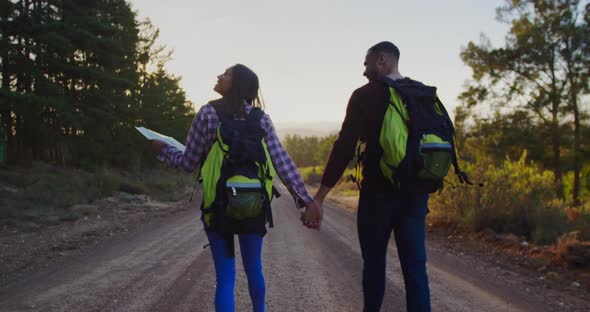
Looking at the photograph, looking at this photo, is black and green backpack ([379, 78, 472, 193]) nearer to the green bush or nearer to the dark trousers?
the dark trousers

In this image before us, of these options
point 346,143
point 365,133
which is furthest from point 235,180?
point 365,133

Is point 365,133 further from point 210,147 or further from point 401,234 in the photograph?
point 210,147

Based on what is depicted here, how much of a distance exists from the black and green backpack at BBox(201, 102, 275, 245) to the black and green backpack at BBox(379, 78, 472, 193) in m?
0.71

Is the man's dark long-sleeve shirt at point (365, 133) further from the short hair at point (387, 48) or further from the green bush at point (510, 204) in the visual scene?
the green bush at point (510, 204)

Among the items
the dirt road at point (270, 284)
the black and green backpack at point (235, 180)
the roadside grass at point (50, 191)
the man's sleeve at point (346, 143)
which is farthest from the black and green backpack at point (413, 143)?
the roadside grass at point (50, 191)

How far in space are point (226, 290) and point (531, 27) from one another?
2123 cm

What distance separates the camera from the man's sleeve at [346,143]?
7.36ft

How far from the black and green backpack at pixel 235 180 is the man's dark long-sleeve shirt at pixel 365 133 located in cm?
44

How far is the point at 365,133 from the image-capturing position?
87.4 inches

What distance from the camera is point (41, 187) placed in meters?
13.2

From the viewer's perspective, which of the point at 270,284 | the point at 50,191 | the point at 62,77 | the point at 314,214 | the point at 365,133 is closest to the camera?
the point at 365,133

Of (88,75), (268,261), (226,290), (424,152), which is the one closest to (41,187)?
(88,75)

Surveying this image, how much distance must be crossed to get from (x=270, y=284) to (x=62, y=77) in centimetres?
2035

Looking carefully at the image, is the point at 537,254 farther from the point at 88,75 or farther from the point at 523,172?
the point at 88,75
